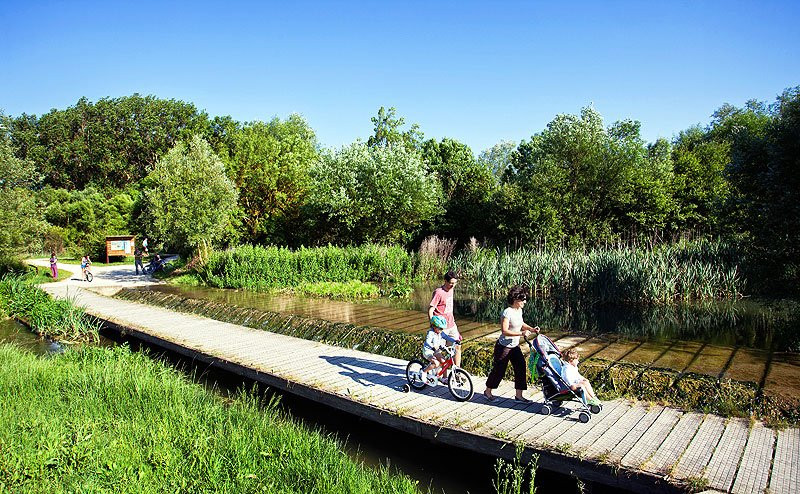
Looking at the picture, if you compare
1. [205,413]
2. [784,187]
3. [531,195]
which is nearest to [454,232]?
[531,195]

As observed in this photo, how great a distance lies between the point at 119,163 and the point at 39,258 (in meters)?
14.3

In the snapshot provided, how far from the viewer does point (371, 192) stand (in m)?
21.9

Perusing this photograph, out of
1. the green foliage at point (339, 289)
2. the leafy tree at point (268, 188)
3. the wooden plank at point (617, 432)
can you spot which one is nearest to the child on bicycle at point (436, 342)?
the wooden plank at point (617, 432)

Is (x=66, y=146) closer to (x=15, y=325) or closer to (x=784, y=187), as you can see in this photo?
(x=15, y=325)

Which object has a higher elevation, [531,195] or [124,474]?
[531,195]

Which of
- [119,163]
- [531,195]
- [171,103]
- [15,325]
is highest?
[171,103]

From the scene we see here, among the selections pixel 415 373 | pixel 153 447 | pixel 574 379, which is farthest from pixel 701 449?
pixel 153 447

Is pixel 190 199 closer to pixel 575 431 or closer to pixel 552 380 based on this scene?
pixel 552 380

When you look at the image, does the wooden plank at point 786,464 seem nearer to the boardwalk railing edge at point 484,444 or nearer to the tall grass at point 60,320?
the boardwalk railing edge at point 484,444

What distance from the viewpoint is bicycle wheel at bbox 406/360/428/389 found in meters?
6.98

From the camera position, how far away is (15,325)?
47.0ft

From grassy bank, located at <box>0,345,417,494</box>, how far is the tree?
1437 centimetres

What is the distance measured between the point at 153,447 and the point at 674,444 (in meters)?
5.03

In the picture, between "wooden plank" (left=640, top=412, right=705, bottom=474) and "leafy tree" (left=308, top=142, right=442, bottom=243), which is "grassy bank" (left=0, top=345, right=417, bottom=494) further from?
"leafy tree" (left=308, top=142, right=442, bottom=243)
